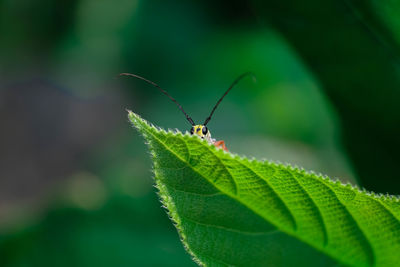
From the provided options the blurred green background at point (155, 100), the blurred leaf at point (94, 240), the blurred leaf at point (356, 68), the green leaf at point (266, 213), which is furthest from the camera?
the blurred leaf at point (94, 240)

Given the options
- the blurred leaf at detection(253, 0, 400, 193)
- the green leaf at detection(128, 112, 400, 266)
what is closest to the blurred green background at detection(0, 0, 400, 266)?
the blurred leaf at detection(253, 0, 400, 193)

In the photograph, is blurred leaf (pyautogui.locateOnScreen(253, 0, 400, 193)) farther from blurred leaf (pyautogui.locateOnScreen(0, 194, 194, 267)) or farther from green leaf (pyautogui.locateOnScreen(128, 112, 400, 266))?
blurred leaf (pyautogui.locateOnScreen(0, 194, 194, 267))

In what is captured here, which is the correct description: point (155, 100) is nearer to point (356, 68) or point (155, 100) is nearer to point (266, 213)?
point (356, 68)

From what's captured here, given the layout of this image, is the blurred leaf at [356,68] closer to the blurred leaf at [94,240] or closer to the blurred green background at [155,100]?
the blurred green background at [155,100]

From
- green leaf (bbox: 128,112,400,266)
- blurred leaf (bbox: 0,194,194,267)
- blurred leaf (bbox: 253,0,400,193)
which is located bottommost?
blurred leaf (bbox: 0,194,194,267)

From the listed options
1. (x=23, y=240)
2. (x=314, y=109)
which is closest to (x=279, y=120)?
(x=314, y=109)

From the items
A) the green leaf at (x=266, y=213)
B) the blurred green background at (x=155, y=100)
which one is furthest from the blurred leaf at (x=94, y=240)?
the green leaf at (x=266, y=213)

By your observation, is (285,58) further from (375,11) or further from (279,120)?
(375,11)
